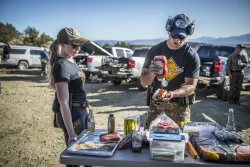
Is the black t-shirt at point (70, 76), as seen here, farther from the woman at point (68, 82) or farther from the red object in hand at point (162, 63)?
the red object in hand at point (162, 63)

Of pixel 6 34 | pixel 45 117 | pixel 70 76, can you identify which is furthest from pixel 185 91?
pixel 6 34

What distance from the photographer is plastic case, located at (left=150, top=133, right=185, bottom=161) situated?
67.9 inches

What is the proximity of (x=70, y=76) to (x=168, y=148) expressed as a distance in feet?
4.26

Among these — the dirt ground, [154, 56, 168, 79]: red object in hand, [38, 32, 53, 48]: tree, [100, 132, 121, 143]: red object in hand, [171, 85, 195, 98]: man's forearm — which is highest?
[38, 32, 53, 48]: tree

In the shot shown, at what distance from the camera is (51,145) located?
4797mm

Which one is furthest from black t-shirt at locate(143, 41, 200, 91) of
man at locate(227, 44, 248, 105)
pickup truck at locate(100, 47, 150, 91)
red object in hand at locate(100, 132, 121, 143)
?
pickup truck at locate(100, 47, 150, 91)

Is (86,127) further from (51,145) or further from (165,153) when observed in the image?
(51,145)

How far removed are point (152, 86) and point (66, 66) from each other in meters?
1.26

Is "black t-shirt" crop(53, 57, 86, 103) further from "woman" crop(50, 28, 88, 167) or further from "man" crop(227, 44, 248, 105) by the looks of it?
"man" crop(227, 44, 248, 105)

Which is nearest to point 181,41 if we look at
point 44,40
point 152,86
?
point 152,86

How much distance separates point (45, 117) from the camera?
266 inches

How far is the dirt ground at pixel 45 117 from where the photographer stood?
4371 millimetres

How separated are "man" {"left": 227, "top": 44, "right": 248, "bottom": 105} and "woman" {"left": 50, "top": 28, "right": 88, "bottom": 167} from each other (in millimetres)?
7374

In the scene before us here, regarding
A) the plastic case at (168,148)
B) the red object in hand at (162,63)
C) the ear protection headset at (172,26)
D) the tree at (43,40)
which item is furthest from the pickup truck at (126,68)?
the tree at (43,40)
